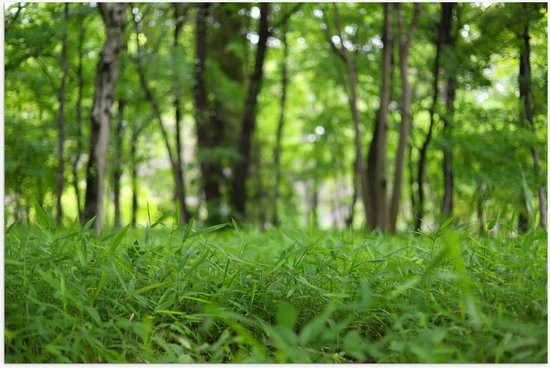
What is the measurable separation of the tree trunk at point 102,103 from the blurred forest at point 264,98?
0.01 m

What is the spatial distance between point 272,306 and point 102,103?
117 inches

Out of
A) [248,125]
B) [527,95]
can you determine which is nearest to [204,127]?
[248,125]

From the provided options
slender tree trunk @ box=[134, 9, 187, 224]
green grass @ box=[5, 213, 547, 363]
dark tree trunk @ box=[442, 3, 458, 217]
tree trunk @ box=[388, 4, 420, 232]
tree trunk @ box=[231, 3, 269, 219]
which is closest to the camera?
green grass @ box=[5, 213, 547, 363]

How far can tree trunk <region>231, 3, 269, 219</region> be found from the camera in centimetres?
759

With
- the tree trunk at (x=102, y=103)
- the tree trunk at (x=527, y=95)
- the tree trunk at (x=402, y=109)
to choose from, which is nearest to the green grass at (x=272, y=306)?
the tree trunk at (x=527, y=95)

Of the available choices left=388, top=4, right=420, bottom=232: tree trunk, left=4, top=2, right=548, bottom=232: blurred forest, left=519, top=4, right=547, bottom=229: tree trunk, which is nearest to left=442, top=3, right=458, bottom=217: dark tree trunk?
left=4, top=2, right=548, bottom=232: blurred forest

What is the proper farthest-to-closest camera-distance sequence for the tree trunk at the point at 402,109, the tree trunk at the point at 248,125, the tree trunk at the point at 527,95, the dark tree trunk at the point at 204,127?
the dark tree trunk at the point at 204,127, the tree trunk at the point at 248,125, the tree trunk at the point at 402,109, the tree trunk at the point at 527,95

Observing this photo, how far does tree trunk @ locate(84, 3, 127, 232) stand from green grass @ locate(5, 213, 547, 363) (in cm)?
202

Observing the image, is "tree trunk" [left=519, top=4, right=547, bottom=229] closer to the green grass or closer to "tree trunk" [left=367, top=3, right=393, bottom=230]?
"tree trunk" [left=367, top=3, right=393, bottom=230]

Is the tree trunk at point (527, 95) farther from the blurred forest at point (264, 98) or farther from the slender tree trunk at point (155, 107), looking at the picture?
the slender tree trunk at point (155, 107)

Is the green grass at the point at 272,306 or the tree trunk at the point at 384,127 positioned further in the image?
the tree trunk at the point at 384,127

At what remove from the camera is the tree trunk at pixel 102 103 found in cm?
407

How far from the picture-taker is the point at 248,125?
8117mm

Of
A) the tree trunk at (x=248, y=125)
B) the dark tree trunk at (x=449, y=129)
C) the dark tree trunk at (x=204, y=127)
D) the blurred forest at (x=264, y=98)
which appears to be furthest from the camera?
the dark tree trunk at (x=204, y=127)
